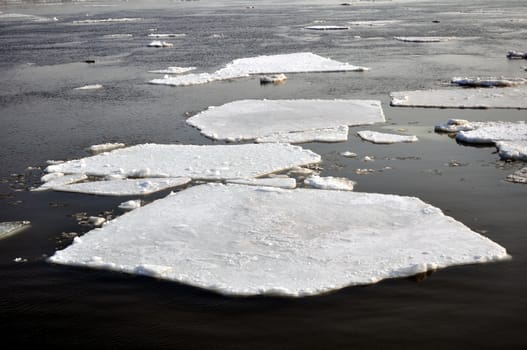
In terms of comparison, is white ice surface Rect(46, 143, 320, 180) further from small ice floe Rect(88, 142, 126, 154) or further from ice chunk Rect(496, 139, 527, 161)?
ice chunk Rect(496, 139, 527, 161)

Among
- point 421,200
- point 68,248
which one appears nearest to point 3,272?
point 68,248

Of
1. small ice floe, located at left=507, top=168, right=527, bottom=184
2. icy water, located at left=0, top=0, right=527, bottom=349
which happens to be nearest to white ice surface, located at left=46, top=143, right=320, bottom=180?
icy water, located at left=0, top=0, right=527, bottom=349

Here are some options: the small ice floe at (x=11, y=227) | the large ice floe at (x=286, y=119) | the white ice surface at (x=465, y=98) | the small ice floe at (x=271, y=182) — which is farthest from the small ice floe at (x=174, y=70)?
the small ice floe at (x=11, y=227)

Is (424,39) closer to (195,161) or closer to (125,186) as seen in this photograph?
(195,161)

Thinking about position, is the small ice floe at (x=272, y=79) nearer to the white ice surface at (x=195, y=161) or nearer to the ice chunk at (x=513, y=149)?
the white ice surface at (x=195, y=161)

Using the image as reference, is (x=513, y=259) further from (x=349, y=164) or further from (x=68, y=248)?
(x=68, y=248)

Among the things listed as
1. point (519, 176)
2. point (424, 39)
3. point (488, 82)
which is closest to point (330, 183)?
point (519, 176)
